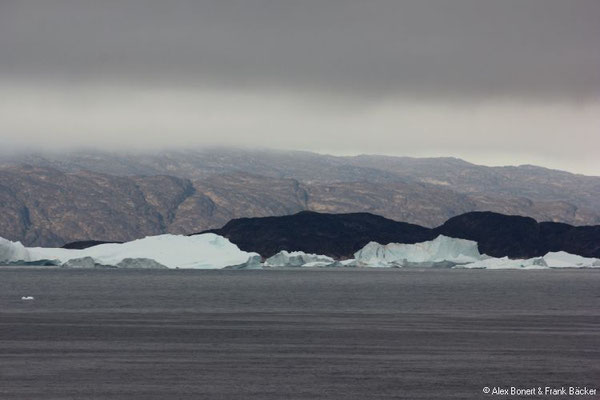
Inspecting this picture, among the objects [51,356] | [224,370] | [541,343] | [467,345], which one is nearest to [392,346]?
[467,345]

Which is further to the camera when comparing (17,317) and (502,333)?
(17,317)

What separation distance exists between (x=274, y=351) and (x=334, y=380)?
38.2 ft

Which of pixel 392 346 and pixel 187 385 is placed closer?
pixel 187 385

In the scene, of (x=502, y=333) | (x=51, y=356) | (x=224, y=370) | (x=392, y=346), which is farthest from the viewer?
(x=502, y=333)

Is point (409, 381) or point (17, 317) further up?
point (409, 381)

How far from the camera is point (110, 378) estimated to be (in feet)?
148

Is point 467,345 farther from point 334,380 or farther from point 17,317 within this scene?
point 17,317

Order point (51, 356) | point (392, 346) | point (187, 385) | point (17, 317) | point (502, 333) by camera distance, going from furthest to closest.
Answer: point (17, 317), point (502, 333), point (392, 346), point (51, 356), point (187, 385)

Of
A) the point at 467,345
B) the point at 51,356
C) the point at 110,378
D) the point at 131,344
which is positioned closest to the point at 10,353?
the point at 51,356

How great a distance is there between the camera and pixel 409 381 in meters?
44.3

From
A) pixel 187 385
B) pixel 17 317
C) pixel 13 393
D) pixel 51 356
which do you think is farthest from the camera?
pixel 17 317

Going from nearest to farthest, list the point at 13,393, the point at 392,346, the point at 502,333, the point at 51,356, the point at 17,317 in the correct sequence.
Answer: the point at 13,393 < the point at 51,356 < the point at 392,346 < the point at 502,333 < the point at 17,317

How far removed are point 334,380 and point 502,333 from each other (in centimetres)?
2588

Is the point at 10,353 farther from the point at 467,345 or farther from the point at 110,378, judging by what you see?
the point at 467,345
